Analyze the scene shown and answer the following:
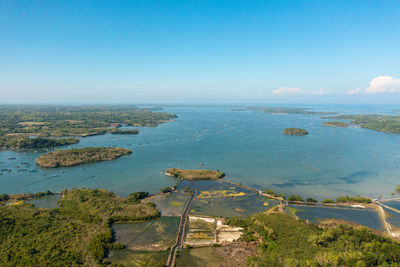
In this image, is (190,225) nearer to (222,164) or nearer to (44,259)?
(44,259)

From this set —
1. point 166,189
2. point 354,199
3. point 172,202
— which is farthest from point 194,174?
point 354,199

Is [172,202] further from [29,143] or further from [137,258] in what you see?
[29,143]

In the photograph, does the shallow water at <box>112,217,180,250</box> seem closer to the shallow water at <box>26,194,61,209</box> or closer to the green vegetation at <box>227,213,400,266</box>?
the green vegetation at <box>227,213,400,266</box>

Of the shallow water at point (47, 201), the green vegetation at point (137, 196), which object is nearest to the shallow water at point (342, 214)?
the green vegetation at point (137, 196)

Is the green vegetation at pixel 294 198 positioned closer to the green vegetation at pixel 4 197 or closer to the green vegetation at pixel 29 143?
the green vegetation at pixel 4 197

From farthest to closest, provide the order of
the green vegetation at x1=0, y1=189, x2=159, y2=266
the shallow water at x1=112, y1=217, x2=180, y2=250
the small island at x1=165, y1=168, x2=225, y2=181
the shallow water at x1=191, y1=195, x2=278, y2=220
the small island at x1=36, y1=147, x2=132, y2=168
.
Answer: the small island at x1=36, y1=147, x2=132, y2=168 < the small island at x1=165, y1=168, x2=225, y2=181 < the shallow water at x1=191, y1=195, x2=278, y2=220 < the shallow water at x1=112, y1=217, x2=180, y2=250 < the green vegetation at x1=0, y1=189, x2=159, y2=266

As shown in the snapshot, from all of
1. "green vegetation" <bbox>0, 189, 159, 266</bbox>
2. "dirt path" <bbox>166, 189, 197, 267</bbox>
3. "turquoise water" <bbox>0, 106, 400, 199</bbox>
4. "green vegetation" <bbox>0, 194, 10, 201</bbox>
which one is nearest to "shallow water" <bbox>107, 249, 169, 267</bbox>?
"dirt path" <bbox>166, 189, 197, 267</bbox>
